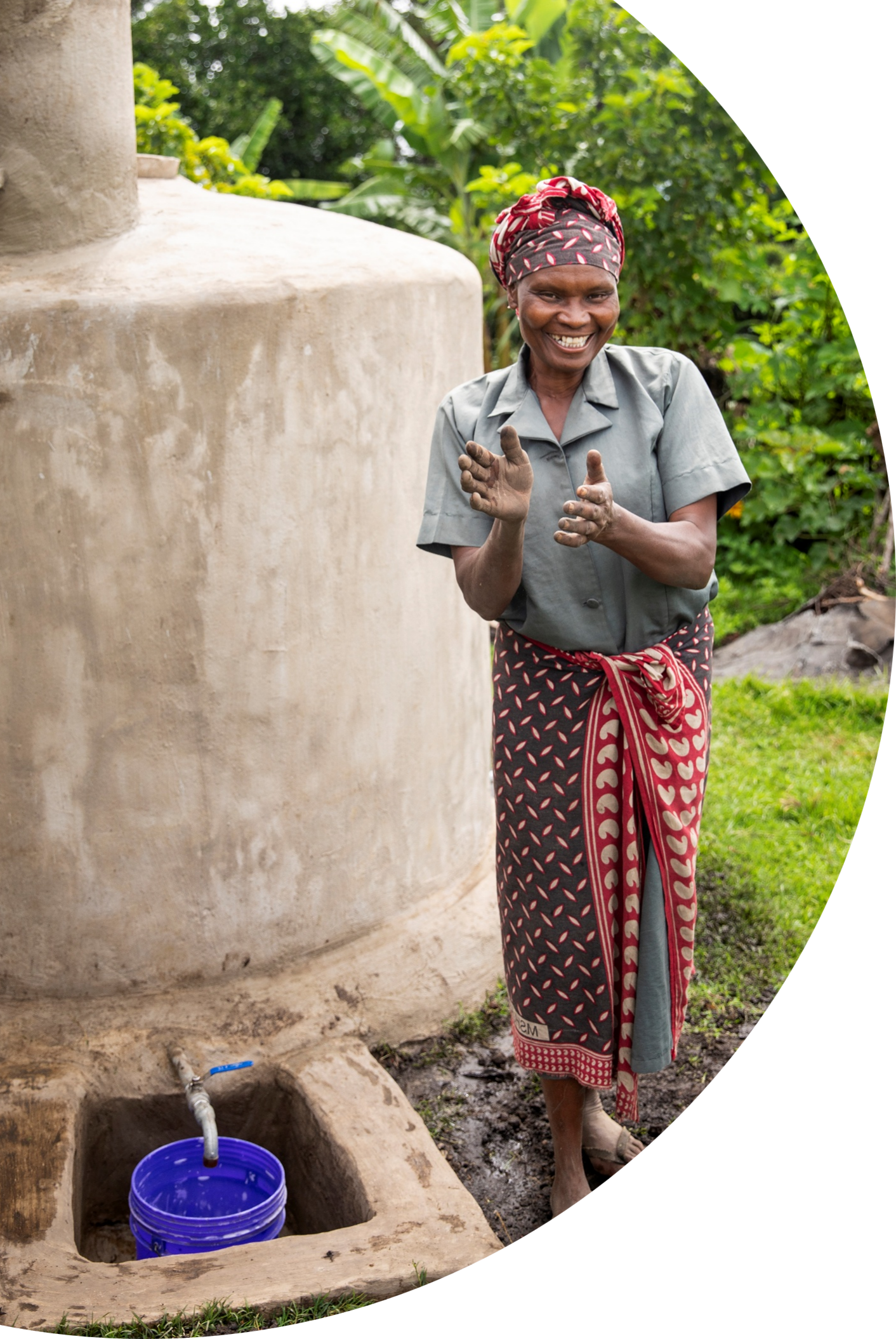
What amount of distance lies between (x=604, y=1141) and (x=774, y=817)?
2.04m

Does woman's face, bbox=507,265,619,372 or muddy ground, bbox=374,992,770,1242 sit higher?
woman's face, bbox=507,265,619,372

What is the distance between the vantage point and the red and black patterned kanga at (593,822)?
7.59 feet

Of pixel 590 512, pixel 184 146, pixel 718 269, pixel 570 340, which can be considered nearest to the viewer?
pixel 590 512

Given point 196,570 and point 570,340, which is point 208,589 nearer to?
point 196,570

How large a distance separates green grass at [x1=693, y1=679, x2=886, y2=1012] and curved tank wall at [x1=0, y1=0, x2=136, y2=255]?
8.83ft

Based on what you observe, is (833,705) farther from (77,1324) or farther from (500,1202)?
(77,1324)

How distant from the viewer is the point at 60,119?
2.88 m

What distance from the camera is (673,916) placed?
2379mm

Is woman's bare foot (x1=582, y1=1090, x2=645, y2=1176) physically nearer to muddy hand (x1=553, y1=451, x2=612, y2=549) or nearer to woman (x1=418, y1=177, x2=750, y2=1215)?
woman (x1=418, y1=177, x2=750, y2=1215)

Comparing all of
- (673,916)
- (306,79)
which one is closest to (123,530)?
(673,916)

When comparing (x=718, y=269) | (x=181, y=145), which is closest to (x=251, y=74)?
(x=718, y=269)

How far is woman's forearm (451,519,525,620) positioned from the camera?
2078 millimetres

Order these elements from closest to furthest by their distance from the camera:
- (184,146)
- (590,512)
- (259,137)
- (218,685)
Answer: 1. (590,512)
2. (218,685)
3. (184,146)
4. (259,137)

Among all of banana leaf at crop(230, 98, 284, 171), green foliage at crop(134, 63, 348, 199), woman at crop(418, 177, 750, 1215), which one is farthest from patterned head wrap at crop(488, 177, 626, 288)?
banana leaf at crop(230, 98, 284, 171)
